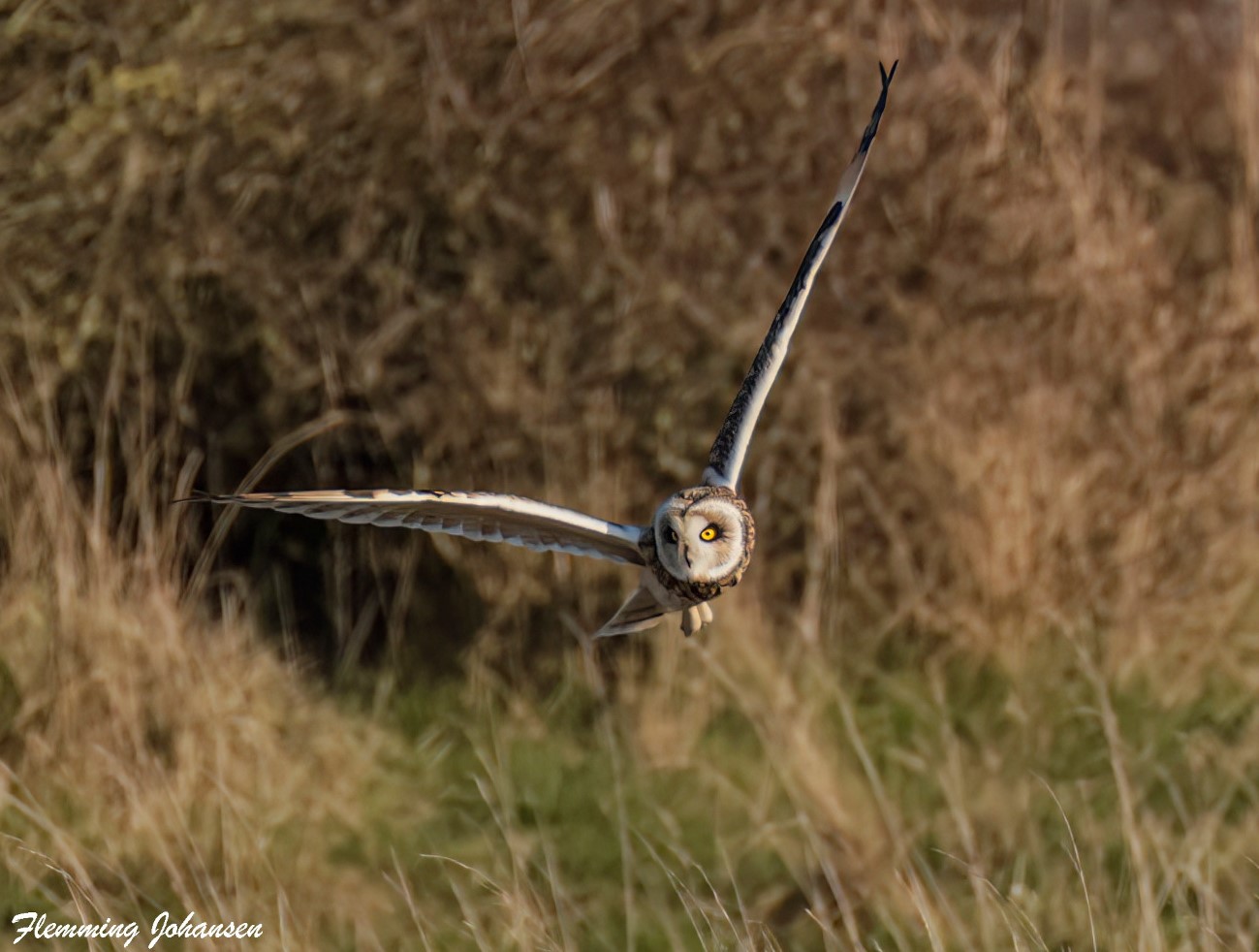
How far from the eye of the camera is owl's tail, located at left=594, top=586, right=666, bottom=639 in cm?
396

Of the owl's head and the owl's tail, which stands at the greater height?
the owl's head

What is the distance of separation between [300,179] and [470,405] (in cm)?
92

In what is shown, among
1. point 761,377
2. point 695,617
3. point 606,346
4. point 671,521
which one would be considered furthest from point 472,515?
point 606,346

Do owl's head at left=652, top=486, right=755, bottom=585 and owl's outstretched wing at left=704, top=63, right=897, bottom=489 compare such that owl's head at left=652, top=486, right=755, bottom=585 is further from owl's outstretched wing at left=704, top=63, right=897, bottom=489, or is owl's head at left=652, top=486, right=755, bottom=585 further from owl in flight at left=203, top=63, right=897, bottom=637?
owl's outstretched wing at left=704, top=63, right=897, bottom=489

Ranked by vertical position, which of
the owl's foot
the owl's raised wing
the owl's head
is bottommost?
the owl's foot

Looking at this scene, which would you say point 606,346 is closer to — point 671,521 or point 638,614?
point 638,614

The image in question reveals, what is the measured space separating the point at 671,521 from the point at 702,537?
0.26 ft

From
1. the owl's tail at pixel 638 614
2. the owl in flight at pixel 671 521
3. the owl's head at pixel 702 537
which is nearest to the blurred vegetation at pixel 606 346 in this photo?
the owl's tail at pixel 638 614

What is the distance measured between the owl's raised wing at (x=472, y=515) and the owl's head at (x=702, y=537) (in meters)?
0.13

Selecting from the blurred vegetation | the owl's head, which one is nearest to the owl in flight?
A: the owl's head

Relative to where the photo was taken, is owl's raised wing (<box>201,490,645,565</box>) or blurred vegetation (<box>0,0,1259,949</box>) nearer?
owl's raised wing (<box>201,490,645,565</box>)

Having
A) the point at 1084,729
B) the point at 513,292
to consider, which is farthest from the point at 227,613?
the point at 1084,729

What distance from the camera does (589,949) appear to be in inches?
168

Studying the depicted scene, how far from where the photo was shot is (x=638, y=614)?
402cm
